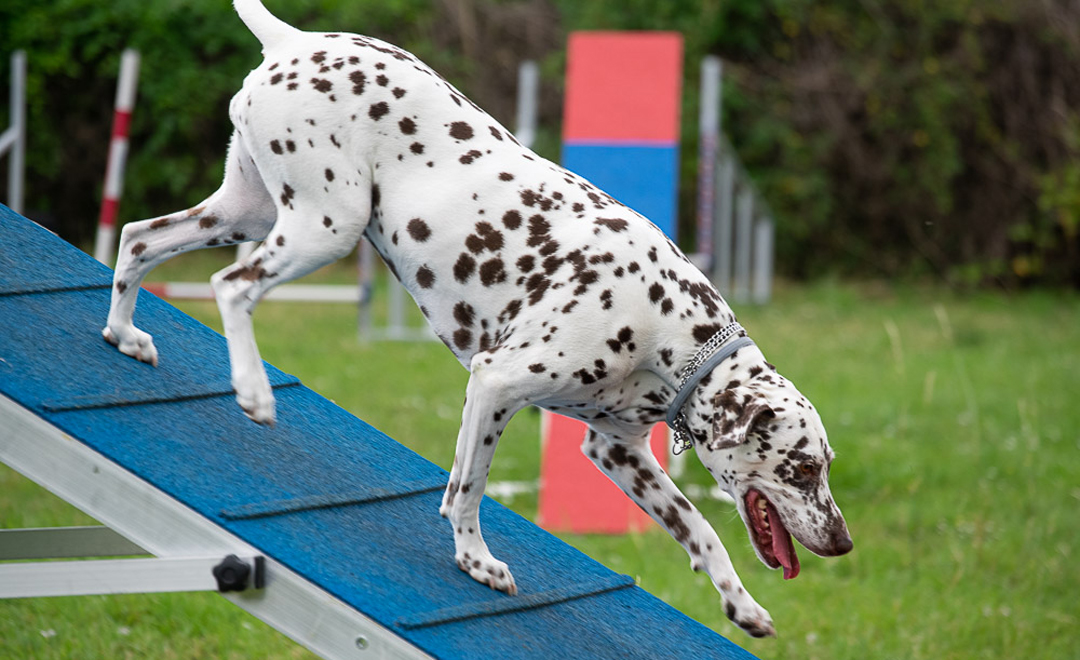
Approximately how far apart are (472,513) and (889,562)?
106 inches

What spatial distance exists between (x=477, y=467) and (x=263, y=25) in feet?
4.05

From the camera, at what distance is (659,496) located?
10.0 ft

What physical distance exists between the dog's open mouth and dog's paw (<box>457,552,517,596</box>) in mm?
598

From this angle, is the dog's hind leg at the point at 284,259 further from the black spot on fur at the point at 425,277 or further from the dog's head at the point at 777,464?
the dog's head at the point at 777,464

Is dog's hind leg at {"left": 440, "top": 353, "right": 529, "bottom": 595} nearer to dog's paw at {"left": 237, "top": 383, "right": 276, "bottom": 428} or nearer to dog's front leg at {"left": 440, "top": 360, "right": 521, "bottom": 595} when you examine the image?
dog's front leg at {"left": 440, "top": 360, "right": 521, "bottom": 595}

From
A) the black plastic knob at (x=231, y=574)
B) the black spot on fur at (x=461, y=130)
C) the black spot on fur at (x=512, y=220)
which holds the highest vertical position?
the black spot on fur at (x=461, y=130)

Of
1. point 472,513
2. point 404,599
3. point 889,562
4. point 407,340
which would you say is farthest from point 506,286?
point 407,340

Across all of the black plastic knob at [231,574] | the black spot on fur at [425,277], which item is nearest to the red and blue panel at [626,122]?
the black spot on fur at [425,277]

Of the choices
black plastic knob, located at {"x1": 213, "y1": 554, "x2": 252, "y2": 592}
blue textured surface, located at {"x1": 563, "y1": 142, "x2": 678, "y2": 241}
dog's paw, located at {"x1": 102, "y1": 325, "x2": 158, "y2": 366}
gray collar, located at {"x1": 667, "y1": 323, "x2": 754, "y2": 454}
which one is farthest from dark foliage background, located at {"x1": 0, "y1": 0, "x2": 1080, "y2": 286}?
black plastic knob, located at {"x1": 213, "y1": 554, "x2": 252, "y2": 592}

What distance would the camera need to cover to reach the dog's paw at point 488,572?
283cm

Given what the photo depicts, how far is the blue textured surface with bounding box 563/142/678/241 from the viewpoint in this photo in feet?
17.4

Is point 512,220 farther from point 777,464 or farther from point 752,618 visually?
point 752,618

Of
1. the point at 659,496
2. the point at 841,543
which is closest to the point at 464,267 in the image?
the point at 659,496

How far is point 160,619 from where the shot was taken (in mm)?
3945
